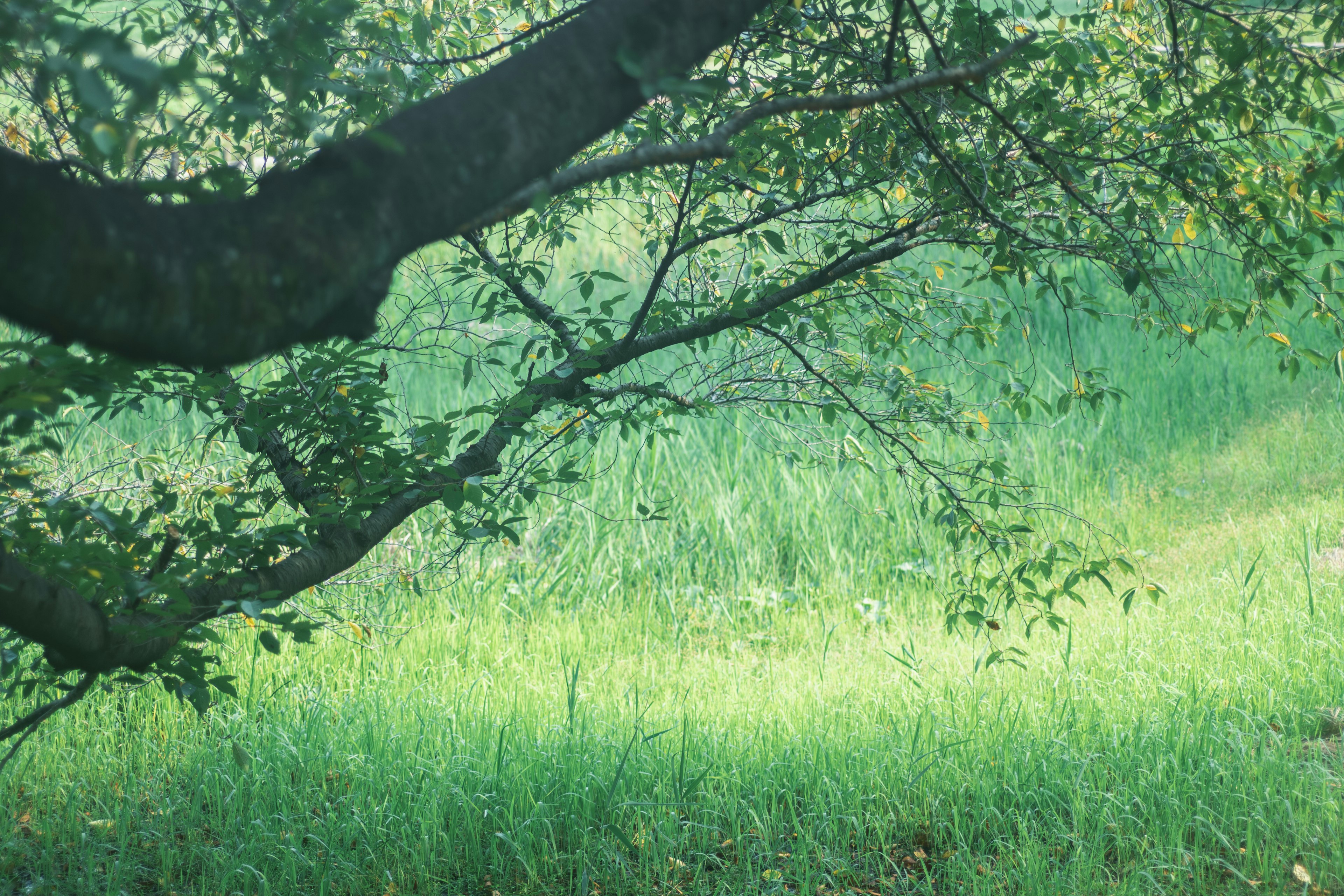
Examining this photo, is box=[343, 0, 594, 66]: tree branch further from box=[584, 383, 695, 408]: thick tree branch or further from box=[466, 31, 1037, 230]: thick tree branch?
box=[466, 31, 1037, 230]: thick tree branch

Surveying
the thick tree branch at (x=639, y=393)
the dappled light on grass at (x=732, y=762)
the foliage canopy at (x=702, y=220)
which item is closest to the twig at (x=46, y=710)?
the foliage canopy at (x=702, y=220)

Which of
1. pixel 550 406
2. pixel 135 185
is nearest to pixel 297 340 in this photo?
pixel 135 185

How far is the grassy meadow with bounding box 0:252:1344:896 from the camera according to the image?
2924mm

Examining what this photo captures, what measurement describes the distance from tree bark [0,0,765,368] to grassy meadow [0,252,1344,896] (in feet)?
3.93

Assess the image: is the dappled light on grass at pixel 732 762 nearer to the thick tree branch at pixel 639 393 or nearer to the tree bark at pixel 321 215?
the thick tree branch at pixel 639 393

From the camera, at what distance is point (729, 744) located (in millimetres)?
3490

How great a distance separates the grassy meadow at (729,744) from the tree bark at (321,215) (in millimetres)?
1199

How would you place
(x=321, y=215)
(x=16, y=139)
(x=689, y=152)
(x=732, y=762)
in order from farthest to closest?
(x=732, y=762) → (x=16, y=139) → (x=689, y=152) → (x=321, y=215)

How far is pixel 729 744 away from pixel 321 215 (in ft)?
9.44

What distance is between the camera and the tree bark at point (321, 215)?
89cm

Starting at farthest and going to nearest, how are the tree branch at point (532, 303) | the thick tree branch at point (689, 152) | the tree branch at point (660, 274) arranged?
the tree branch at point (532, 303)
the tree branch at point (660, 274)
the thick tree branch at point (689, 152)

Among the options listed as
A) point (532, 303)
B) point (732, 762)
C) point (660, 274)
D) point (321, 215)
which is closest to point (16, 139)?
point (532, 303)

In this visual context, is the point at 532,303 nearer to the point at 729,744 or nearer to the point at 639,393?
the point at 639,393

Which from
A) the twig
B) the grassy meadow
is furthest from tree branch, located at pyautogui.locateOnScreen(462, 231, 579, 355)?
the twig
